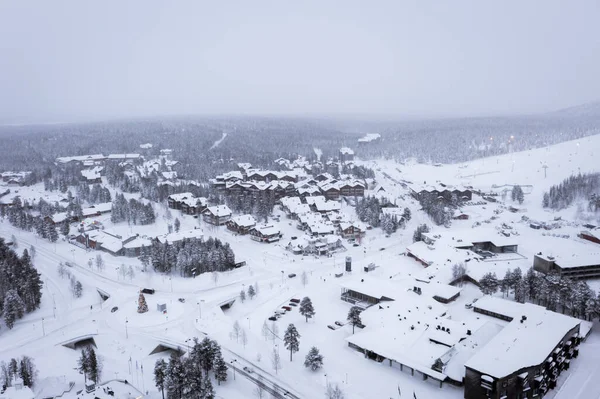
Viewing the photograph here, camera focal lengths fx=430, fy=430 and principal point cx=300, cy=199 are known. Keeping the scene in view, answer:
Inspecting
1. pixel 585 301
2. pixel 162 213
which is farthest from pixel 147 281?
pixel 585 301

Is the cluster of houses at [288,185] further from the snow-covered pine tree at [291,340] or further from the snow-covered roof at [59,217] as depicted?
the snow-covered pine tree at [291,340]

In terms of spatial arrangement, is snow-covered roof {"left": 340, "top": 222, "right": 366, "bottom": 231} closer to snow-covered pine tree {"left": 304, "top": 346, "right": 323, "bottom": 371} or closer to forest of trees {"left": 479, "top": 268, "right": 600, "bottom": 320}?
forest of trees {"left": 479, "top": 268, "right": 600, "bottom": 320}

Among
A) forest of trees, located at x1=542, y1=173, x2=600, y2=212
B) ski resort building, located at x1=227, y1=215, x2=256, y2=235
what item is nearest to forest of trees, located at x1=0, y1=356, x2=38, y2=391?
ski resort building, located at x1=227, y1=215, x2=256, y2=235

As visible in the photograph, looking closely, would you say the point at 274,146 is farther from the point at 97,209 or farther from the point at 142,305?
the point at 142,305

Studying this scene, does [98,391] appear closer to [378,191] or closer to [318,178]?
[378,191]

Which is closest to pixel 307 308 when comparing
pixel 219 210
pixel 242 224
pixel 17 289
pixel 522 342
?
pixel 522 342

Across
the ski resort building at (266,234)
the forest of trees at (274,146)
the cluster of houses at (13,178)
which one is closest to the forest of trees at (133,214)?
the ski resort building at (266,234)
